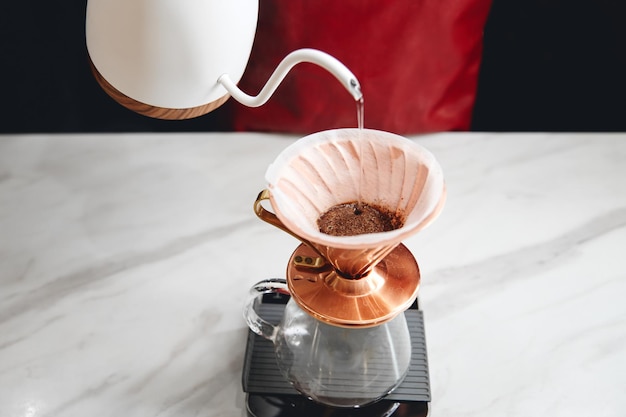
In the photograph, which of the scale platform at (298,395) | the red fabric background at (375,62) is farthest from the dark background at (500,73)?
the scale platform at (298,395)

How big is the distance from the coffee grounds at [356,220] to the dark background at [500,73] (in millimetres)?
639

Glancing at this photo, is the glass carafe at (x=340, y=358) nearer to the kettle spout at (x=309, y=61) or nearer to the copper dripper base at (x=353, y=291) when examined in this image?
the copper dripper base at (x=353, y=291)

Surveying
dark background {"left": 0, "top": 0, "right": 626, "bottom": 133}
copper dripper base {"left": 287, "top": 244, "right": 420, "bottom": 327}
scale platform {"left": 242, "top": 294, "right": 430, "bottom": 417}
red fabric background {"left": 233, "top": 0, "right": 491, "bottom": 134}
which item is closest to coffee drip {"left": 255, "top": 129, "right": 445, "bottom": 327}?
copper dripper base {"left": 287, "top": 244, "right": 420, "bottom": 327}

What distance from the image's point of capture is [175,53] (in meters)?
0.65

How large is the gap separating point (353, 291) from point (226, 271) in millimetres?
295

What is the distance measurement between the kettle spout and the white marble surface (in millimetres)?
347

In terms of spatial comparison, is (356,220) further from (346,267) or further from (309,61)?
(309,61)

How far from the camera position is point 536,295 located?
949mm

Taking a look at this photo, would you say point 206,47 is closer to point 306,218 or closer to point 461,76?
point 306,218

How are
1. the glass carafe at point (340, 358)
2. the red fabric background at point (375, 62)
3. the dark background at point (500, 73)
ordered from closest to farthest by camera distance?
the glass carafe at point (340, 358), the red fabric background at point (375, 62), the dark background at point (500, 73)

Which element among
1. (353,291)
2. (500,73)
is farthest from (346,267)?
(500,73)

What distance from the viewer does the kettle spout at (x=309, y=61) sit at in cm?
63

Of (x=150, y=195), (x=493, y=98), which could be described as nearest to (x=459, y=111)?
(x=493, y=98)

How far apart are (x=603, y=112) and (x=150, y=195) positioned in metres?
0.98
